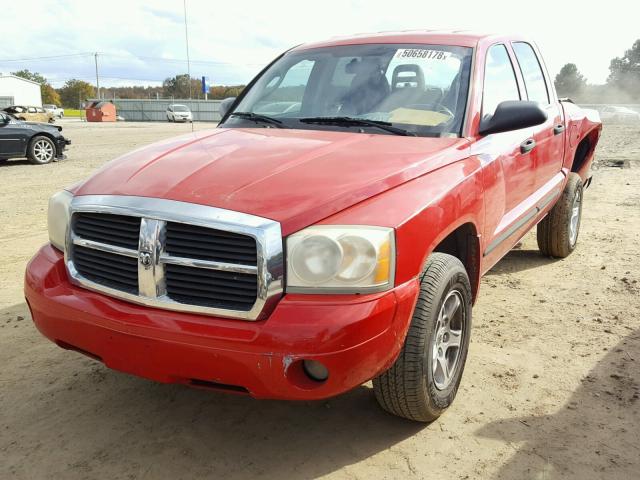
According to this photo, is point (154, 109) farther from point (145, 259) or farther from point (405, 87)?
point (145, 259)

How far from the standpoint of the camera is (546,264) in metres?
5.36

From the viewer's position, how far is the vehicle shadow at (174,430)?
2.54 meters

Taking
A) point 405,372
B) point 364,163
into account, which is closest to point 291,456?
point 405,372

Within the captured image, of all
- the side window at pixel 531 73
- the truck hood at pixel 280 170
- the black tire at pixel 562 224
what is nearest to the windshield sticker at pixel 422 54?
the truck hood at pixel 280 170

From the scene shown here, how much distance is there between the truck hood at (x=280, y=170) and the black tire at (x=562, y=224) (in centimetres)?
254

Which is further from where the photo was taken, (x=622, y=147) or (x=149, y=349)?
Result: (x=622, y=147)

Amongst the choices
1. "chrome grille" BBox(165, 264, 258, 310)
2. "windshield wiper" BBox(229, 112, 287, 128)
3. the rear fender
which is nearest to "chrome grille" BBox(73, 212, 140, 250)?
"chrome grille" BBox(165, 264, 258, 310)

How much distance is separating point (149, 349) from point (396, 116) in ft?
5.96

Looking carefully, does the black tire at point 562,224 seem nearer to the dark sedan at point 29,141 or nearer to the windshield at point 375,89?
the windshield at point 375,89

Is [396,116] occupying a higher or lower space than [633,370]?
higher

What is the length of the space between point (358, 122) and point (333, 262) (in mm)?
1310

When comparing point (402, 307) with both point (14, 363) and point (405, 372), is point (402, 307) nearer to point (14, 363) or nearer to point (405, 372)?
point (405, 372)

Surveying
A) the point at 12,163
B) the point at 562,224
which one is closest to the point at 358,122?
the point at 562,224

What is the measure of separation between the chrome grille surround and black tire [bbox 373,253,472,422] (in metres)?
0.63
